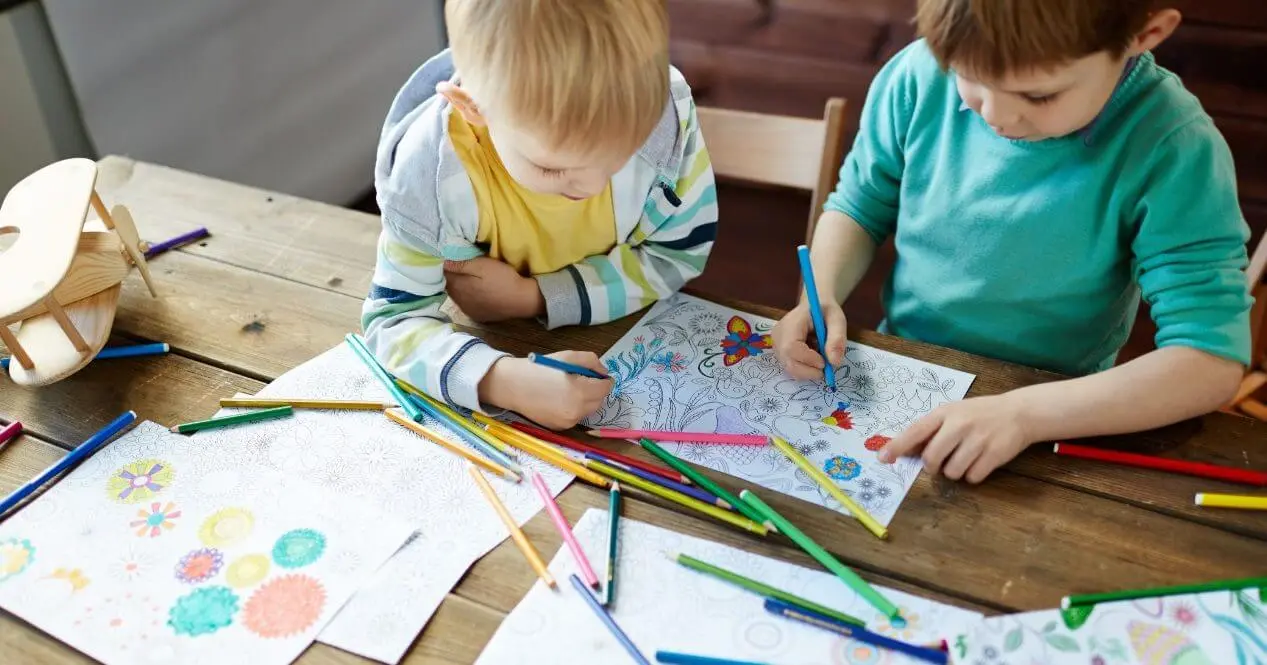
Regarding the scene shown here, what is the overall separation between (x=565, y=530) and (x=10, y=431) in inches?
20.0

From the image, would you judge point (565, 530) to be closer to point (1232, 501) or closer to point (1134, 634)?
point (1134, 634)

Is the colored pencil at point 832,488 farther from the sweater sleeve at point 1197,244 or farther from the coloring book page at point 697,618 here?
the sweater sleeve at point 1197,244

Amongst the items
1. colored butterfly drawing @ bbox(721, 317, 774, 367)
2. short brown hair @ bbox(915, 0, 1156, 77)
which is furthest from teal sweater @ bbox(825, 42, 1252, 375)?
colored butterfly drawing @ bbox(721, 317, 774, 367)

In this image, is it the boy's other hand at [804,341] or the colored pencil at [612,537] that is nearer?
the colored pencil at [612,537]

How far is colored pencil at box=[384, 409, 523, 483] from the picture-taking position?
0.76 meters

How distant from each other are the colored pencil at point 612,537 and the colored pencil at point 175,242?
0.66 m

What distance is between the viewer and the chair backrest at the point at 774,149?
115 centimetres

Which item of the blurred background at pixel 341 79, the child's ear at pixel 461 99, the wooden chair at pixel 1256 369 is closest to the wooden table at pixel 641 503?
the child's ear at pixel 461 99

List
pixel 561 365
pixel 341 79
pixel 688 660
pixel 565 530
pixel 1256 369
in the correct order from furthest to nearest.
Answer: pixel 341 79
pixel 1256 369
pixel 561 365
pixel 565 530
pixel 688 660

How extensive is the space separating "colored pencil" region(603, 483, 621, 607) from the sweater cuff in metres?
0.23

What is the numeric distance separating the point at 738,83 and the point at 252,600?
1.74 m

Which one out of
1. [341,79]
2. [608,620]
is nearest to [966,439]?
[608,620]

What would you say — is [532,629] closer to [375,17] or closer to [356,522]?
[356,522]

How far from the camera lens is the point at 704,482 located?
0.73 meters
